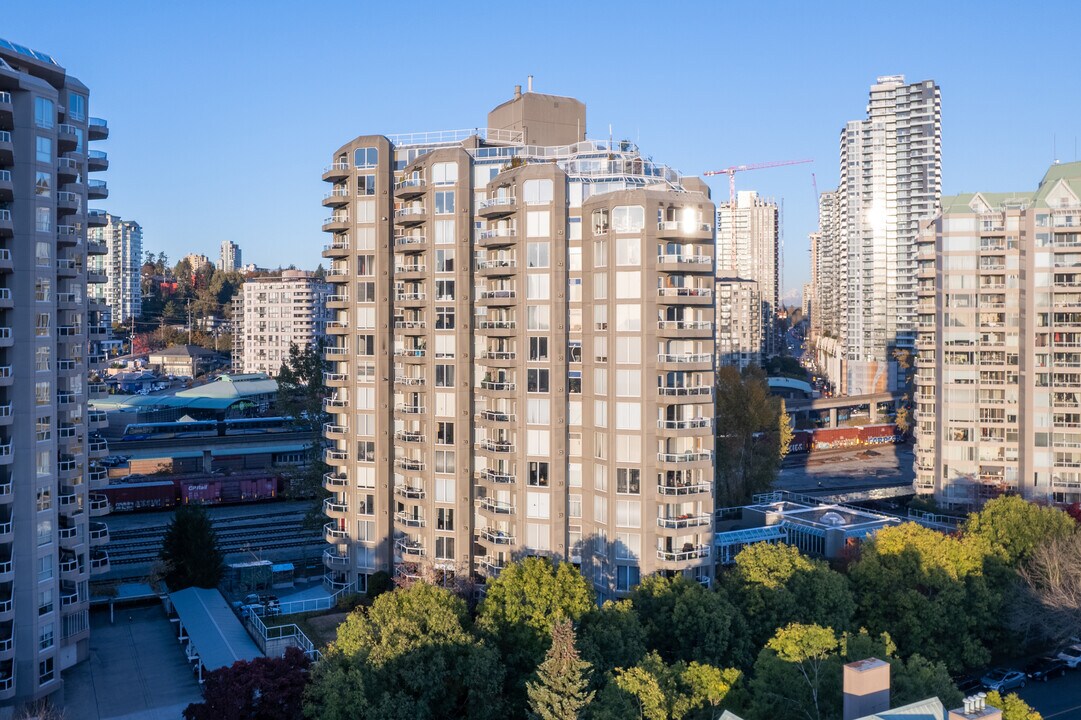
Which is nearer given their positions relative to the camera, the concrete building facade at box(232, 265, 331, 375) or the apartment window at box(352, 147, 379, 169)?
the apartment window at box(352, 147, 379, 169)

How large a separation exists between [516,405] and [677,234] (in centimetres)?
1321

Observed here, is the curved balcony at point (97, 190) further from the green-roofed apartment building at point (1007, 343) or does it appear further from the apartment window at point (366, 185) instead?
the green-roofed apartment building at point (1007, 343)

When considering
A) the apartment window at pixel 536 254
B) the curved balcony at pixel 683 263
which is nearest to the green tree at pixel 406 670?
the apartment window at pixel 536 254

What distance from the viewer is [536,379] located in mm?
53875

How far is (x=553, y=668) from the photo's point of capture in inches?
1457

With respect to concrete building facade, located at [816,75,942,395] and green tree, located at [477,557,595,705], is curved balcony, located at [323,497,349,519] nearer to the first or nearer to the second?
green tree, located at [477,557,595,705]

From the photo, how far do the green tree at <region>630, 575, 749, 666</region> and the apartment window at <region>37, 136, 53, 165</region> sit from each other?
117 ft

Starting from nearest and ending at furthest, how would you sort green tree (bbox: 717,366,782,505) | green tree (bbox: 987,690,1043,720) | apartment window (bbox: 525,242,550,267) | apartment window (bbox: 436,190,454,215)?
green tree (bbox: 987,690,1043,720), apartment window (bbox: 525,242,550,267), apartment window (bbox: 436,190,454,215), green tree (bbox: 717,366,782,505)

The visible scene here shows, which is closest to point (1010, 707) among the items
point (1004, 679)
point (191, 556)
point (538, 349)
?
point (1004, 679)

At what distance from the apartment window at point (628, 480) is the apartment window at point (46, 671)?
2951cm

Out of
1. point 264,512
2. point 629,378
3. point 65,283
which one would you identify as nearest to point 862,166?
point 264,512

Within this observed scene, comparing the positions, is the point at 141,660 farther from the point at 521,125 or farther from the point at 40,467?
the point at 521,125

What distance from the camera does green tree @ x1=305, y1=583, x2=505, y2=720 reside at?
37.5 meters

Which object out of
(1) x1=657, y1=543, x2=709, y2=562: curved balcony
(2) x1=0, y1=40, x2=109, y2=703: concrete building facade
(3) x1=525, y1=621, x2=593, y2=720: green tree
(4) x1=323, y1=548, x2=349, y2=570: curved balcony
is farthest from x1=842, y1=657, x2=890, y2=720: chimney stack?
(4) x1=323, y1=548, x2=349, y2=570: curved balcony
